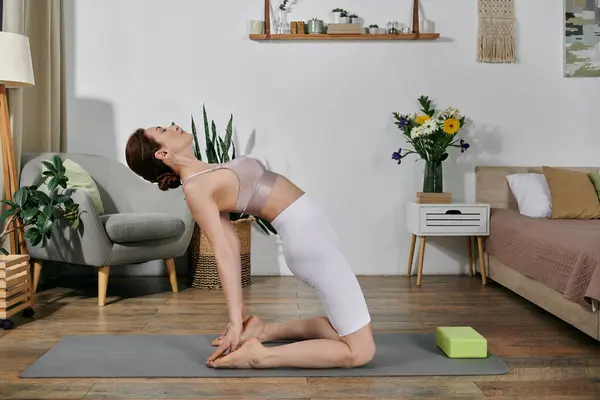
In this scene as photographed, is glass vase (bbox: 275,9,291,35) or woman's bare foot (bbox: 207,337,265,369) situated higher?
glass vase (bbox: 275,9,291,35)

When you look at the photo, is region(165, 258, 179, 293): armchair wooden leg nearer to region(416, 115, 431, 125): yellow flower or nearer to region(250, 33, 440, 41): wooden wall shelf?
region(250, 33, 440, 41): wooden wall shelf

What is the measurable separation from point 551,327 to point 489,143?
194 centimetres

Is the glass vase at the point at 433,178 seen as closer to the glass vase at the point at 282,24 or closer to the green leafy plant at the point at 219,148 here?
the green leafy plant at the point at 219,148

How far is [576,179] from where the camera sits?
Result: 4.26 m

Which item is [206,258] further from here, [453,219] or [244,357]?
[244,357]

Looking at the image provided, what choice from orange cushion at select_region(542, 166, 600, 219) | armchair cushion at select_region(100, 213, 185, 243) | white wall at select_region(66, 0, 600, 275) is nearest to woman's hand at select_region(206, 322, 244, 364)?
armchair cushion at select_region(100, 213, 185, 243)

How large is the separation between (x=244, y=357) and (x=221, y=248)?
41 cm

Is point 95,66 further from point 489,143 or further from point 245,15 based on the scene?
point 489,143

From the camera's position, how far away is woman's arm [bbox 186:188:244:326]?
2.30 meters

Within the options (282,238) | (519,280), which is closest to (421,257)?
(519,280)

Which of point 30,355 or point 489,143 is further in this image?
point 489,143

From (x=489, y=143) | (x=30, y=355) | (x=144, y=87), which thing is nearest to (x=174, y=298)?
(x=30, y=355)

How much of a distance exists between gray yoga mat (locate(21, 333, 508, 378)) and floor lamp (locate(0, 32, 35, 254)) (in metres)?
1.07

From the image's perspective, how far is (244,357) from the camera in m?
2.36
